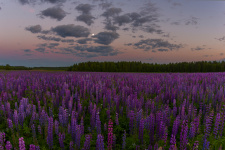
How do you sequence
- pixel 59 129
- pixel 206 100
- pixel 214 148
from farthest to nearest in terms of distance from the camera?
pixel 206 100
pixel 59 129
pixel 214 148

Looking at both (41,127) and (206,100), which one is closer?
(41,127)

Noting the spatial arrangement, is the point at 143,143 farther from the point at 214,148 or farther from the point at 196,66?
the point at 196,66

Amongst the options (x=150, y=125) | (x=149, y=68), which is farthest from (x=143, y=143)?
(x=149, y=68)

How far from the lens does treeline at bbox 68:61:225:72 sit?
6512 centimetres

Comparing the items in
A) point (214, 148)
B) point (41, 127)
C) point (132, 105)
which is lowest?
point (214, 148)

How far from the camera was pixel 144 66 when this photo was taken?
233 ft

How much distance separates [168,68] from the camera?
228 ft

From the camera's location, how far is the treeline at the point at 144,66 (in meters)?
65.1

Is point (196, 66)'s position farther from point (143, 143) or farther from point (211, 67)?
point (143, 143)

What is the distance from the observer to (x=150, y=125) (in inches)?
99.0

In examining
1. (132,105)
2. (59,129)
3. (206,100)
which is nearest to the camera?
(59,129)

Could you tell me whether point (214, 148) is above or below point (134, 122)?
below

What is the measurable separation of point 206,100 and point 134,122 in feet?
9.64

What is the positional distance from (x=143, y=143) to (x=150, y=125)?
0.29 meters
